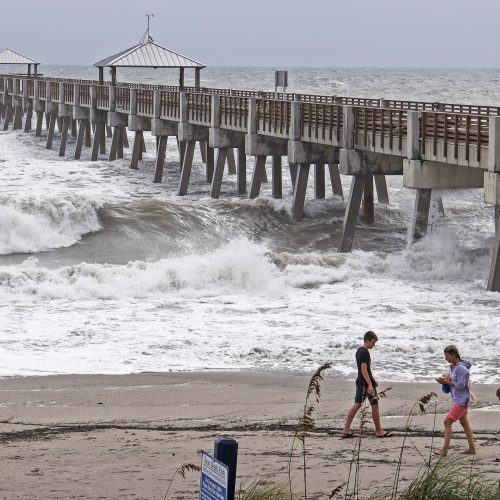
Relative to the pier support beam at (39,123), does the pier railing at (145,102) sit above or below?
above

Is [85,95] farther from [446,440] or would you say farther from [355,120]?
[446,440]

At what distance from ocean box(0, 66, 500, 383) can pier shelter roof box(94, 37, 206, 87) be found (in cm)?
1305

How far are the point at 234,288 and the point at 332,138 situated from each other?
7.56 m

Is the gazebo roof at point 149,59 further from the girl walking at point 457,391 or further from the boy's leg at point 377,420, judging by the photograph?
the girl walking at point 457,391

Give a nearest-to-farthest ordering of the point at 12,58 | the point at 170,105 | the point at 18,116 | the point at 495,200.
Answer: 1. the point at 495,200
2. the point at 170,105
3. the point at 18,116
4. the point at 12,58

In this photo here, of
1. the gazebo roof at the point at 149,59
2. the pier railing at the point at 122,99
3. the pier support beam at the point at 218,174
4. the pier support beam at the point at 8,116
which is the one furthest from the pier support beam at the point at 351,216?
the pier support beam at the point at 8,116

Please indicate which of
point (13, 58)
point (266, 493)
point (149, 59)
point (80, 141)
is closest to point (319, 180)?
point (149, 59)

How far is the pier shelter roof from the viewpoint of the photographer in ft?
179

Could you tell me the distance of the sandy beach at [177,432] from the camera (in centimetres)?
1032

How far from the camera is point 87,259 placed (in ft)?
99.1

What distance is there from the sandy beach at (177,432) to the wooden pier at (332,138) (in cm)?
940

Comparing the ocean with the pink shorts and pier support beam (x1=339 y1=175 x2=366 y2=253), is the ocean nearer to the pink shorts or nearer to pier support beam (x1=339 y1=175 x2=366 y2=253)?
pier support beam (x1=339 y1=175 x2=366 y2=253)

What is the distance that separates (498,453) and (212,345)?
7775 millimetres

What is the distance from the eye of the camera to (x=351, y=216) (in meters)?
29.8
